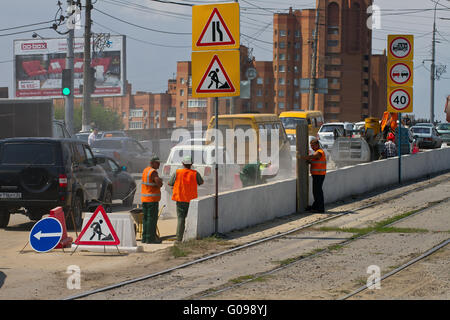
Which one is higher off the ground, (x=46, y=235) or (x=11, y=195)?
(x=11, y=195)

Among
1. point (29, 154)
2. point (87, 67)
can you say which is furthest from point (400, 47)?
point (87, 67)

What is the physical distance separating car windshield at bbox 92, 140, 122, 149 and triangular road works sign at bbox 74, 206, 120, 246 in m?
18.5

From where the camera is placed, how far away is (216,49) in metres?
14.2

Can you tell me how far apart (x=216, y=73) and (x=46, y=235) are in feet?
13.2

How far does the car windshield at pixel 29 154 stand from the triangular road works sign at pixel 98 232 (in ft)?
9.77

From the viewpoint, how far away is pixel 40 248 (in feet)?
43.7

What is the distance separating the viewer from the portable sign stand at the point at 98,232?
13.5 m

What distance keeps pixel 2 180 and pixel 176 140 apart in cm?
3111

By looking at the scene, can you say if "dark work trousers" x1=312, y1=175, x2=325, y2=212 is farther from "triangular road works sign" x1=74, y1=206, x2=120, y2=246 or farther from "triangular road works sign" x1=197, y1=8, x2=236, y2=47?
"triangular road works sign" x1=74, y1=206, x2=120, y2=246

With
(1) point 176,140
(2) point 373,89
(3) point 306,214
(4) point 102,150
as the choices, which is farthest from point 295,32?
(3) point 306,214

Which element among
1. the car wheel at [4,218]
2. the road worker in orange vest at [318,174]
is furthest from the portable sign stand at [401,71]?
the car wheel at [4,218]

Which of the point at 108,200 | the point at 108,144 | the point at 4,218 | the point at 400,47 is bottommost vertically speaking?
the point at 4,218

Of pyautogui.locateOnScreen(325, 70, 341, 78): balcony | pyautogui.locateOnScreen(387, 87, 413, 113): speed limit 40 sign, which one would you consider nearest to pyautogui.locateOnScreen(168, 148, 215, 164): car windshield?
pyautogui.locateOnScreen(387, 87, 413, 113): speed limit 40 sign

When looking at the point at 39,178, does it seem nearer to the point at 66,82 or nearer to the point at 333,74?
the point at 66,82
